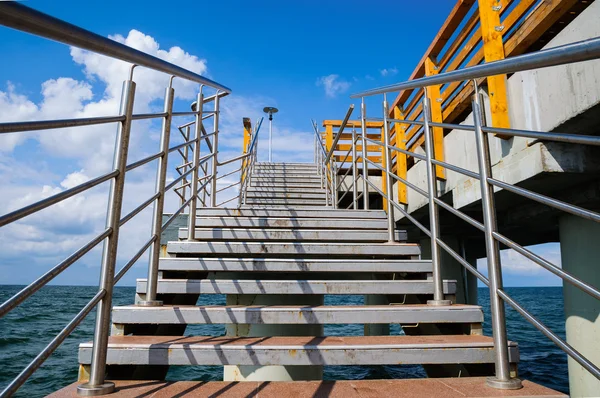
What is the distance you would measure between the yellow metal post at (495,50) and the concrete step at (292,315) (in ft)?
4.87

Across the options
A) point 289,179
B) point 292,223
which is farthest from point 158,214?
point 289,179

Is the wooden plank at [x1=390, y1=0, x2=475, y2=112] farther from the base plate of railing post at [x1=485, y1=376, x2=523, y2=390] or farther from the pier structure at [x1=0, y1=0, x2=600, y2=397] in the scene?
the base plate of railing post at [x1=485, y1=376, x2=523, y2=390]

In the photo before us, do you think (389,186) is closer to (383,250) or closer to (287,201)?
(383,250)

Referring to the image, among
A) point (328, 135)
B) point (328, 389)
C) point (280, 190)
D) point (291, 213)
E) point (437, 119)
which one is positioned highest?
point (328, 135)

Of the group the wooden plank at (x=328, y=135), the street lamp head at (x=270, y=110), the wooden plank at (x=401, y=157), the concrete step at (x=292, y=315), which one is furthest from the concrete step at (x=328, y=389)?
the street lamp head at (x=270, y=110)

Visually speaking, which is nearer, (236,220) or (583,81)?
(583,81)

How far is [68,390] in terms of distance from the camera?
4.24ft

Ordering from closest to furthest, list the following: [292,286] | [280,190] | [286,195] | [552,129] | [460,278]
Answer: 1. [292,286]
2. [552,129]
3. [460,278]
4. [286,195]
5. [280,190]

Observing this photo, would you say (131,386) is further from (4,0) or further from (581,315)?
(581,315)

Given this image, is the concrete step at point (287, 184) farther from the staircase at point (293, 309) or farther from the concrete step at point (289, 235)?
the concrete step at point (289, 235)

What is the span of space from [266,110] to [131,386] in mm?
12222

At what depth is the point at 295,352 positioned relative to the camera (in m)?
1.50

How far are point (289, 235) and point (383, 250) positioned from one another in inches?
26.6

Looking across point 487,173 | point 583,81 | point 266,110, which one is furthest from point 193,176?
point 266,110
